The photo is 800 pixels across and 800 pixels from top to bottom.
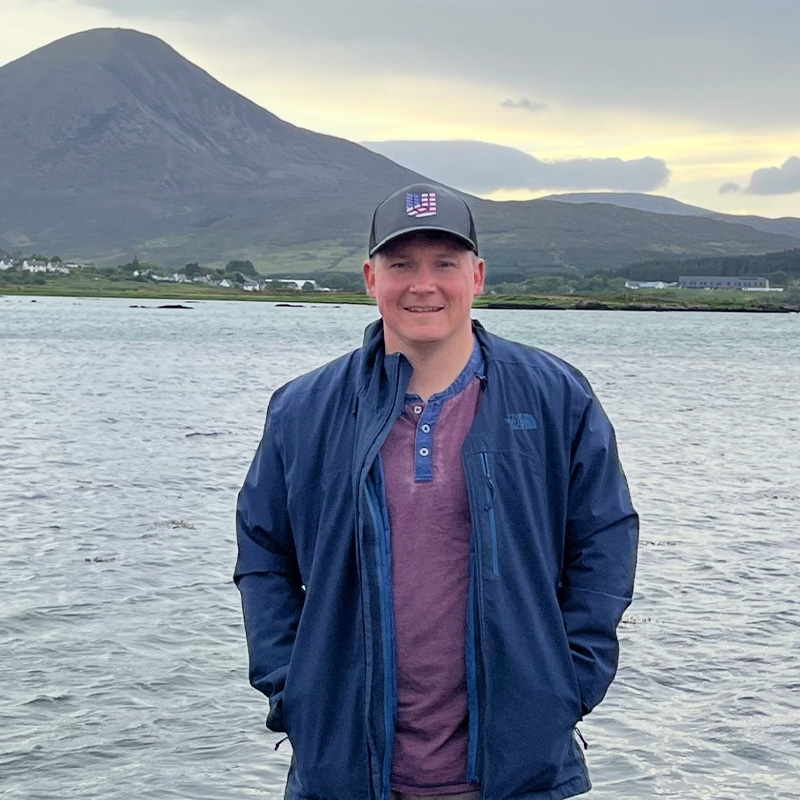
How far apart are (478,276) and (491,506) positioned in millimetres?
798

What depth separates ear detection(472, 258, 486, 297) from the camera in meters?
3.92

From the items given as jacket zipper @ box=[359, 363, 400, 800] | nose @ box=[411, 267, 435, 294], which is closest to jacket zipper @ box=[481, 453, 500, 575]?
jacket zipper @ box=[359, 363, 400, 800]

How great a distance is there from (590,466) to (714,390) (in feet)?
142

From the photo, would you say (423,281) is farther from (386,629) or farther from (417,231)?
(386,629)

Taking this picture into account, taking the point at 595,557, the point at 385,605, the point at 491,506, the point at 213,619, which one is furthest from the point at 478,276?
the point at 213,619

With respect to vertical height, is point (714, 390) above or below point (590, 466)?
below

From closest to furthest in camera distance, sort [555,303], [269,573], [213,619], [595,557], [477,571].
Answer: [477,571], [595,557], [269,573], [213,619], [555,303]

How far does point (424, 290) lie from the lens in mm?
3697

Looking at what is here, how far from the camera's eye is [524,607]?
3.59 metres

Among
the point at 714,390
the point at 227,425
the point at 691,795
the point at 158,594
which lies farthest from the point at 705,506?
the point at 714,390

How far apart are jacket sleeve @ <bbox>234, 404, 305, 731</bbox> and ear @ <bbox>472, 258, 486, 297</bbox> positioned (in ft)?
2.38

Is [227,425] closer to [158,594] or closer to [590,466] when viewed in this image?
[158,594]

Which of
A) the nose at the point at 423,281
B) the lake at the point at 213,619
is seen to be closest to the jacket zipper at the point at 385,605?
the nose at the point at 423,281

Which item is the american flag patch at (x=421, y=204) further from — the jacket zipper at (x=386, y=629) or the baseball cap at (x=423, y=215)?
the jacket zipper at (x=386, y=629)
